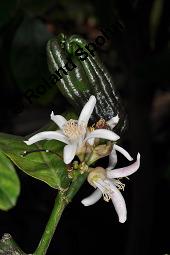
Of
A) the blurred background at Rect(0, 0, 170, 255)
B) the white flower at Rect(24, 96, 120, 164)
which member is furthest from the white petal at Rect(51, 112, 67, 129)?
the blurred background at Rect(0, 0, 170, 255)

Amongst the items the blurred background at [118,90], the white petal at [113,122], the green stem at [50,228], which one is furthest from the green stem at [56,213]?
the blurred background at [118,90]

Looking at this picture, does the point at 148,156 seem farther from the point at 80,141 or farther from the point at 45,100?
the point at 80,141

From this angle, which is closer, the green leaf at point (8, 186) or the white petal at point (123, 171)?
the green leaf at point (8, 186)

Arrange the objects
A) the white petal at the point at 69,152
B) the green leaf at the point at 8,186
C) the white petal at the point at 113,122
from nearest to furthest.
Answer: the green leaf at the point at 8,186 → the white petal at the point at 69,152 → the white petal at the point at 113,122

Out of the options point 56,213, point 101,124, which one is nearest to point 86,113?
point 101,124

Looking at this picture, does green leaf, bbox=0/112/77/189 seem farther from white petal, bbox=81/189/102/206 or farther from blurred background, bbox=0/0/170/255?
blurred background, bbox=0/0/170/255

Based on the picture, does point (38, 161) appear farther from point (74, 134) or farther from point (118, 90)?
point (118, 90)

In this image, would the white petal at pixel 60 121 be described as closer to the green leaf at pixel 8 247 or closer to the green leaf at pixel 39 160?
the green leaf at pixel 39 160

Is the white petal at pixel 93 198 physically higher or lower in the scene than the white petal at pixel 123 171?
lower
